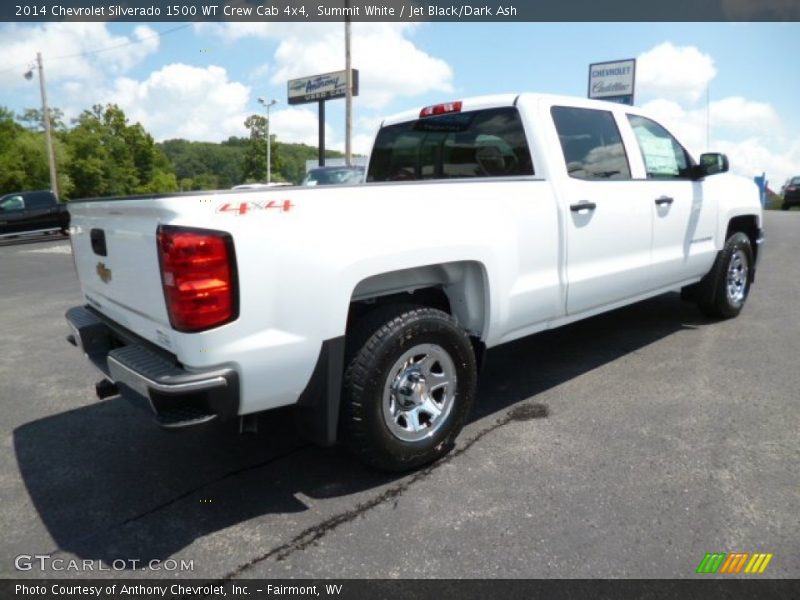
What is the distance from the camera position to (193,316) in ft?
7.46

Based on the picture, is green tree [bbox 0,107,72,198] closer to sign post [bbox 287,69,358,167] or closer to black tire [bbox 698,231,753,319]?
sign post [bbox 287,69,358,167]

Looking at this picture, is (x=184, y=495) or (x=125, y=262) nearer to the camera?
(x=125, y=262)

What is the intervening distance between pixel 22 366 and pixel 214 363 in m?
3.67

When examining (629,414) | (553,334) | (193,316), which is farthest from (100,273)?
(553,334)

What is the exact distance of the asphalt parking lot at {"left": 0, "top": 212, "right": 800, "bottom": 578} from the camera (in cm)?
238

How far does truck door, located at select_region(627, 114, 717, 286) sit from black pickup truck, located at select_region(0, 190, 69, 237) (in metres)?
18.2

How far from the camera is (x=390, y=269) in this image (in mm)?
2729

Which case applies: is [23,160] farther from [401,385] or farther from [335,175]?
[401,385]

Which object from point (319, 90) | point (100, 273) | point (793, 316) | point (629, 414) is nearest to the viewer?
point (100, 273)

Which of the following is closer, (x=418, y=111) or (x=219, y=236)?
(x=219, y=236)

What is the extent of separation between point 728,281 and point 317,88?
35.8 metres

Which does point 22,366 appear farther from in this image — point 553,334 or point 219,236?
point 553,334

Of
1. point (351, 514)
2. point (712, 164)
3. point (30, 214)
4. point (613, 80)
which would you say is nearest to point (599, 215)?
point (712, 164)
